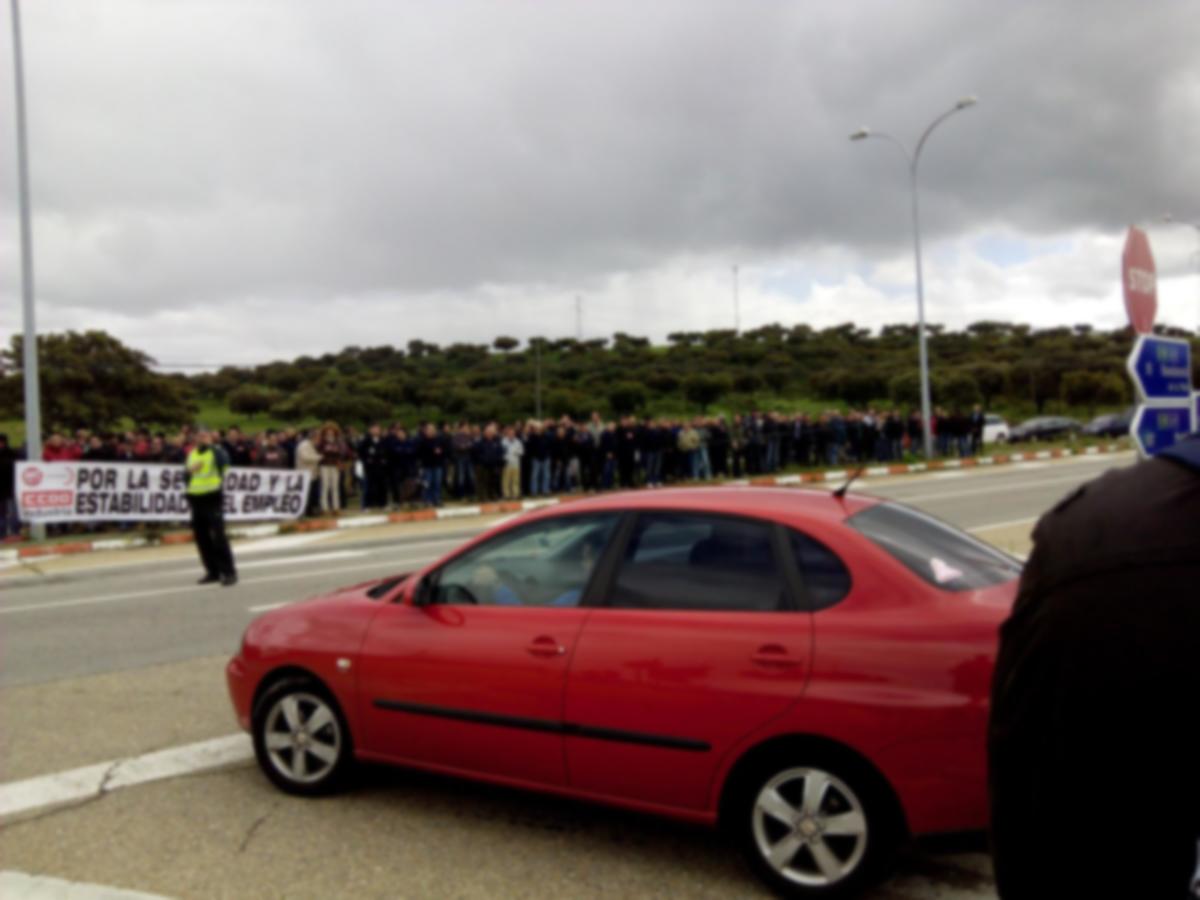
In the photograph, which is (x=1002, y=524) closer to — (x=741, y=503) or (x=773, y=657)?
(x=741, y=503)

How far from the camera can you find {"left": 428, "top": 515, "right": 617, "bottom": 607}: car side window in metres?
4.41

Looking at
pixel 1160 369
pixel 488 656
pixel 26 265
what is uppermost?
pixel 26 265

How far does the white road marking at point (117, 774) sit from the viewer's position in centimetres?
493

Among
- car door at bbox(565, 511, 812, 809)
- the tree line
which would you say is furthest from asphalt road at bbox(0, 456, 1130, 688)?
the tree line

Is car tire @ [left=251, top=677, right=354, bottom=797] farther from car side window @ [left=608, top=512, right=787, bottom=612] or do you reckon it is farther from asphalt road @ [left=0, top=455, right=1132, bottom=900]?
car side window @ [left=608, top=512, right=787, bottom=612]

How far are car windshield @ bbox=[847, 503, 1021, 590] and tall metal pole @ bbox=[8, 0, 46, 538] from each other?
18.6 m

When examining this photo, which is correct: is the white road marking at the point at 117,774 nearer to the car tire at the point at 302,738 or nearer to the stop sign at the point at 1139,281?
the car tire at the point at 302,738

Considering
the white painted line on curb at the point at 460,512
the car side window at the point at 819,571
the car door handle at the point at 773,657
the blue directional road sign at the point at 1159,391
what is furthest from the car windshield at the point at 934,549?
the white painted line on curb at the point at 460,512

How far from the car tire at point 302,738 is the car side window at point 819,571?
2.34m

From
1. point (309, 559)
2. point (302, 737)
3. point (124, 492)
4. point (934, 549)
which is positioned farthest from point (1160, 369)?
point (124, 492)

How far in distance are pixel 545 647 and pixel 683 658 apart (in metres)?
0.63

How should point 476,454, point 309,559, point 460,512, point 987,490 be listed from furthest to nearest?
1. point 476,454
2. point 987,490
3. point 460,512
4. point 309,559

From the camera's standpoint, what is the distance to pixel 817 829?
3.65m

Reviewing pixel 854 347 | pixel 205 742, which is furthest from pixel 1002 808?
pixel 854 347
